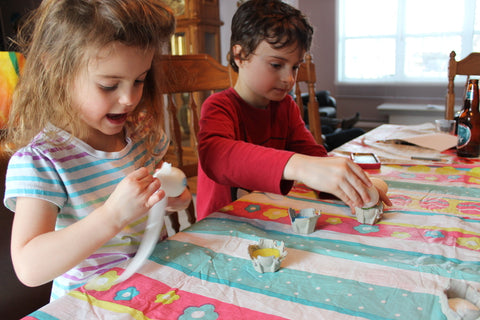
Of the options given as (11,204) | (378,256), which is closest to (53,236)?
(11,204)

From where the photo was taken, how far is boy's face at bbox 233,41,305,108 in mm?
926

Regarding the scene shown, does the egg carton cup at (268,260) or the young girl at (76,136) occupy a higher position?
the young girl at (76,136)

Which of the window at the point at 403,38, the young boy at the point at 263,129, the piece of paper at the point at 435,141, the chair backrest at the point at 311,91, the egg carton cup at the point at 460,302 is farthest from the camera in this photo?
the window at the point at 403,38

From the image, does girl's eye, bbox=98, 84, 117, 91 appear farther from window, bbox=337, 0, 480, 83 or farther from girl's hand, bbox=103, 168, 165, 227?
window, bbox=337, 0, 480, 83

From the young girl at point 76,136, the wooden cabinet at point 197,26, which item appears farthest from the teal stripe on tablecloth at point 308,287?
the wooden cabinet at point 197,26

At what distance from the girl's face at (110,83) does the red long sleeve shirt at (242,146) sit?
20 centimetres

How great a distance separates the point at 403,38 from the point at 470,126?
3636 millimetres

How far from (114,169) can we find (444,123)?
4.10 ft

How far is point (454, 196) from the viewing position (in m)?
0.83

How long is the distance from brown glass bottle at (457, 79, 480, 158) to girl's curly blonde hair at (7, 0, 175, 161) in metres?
0.95

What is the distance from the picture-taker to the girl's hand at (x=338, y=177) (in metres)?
0.58

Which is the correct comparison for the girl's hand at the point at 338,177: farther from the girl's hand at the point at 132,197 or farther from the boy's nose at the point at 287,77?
the boy's nose at the point at 287,77

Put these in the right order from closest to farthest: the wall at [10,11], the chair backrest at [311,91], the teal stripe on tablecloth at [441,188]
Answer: the teal stripe on tablecloth at [441,188] < the chair backrest at [311,91] < the wall at [10,11]

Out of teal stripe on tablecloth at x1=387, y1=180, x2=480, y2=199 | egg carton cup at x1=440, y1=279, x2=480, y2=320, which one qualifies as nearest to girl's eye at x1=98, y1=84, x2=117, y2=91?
egg carton cup at x1=440, y1=279, x2=480, y2=320
